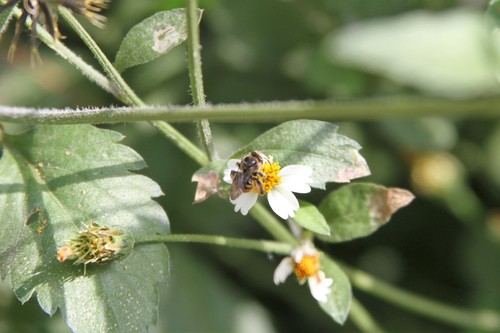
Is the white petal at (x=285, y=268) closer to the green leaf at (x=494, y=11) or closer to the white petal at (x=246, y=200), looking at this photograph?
the white petal at (x=246, y=200)

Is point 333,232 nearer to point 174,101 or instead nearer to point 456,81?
point 456,81

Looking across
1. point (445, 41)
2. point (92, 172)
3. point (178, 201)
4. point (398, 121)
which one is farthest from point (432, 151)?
point (92, 172)

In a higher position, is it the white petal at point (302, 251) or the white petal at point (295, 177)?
the white petal at point (295, 177)

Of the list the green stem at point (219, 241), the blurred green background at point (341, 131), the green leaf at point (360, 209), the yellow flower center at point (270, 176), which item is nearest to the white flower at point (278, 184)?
the yellow flower center at point (270, 176)

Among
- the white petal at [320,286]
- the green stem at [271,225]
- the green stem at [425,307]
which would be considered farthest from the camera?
the green stem at [425,307]

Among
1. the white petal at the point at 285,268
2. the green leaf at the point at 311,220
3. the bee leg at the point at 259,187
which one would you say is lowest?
the white petal at the point at 285,268

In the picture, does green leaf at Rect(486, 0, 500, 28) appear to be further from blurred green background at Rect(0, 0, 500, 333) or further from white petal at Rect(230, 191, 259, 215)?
blurred green background at Rect(0, 0, 500, 333)
